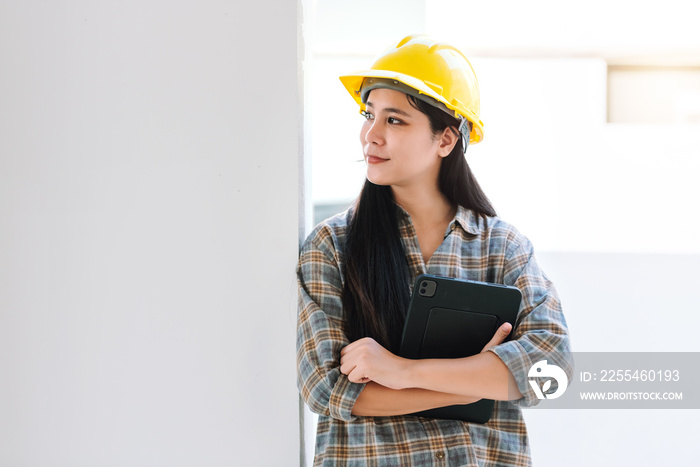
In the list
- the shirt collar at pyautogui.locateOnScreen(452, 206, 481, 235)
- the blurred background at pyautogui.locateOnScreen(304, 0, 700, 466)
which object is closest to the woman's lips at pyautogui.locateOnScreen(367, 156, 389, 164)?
the shirt collar at pyautogui.locateOnScreen(452, 206, 481, 235)

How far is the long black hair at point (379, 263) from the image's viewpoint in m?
1.28

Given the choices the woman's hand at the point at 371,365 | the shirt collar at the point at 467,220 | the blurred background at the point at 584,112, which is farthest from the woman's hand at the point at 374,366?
the blurred background at the point at 584,112

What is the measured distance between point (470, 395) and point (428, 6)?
179cm

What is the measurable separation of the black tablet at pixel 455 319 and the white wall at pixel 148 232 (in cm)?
30

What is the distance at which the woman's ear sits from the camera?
1384mm

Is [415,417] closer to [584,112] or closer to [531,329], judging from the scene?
[531,329]

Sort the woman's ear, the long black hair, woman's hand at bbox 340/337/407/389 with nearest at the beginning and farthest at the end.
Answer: woman's hand at bbox 340/337/407/389 < the long black hair < the woman's ear

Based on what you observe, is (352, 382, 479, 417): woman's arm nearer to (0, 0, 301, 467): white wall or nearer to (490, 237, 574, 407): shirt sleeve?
(490, 237, 574, 407): shirt sleeve

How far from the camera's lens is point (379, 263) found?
1.31 meters

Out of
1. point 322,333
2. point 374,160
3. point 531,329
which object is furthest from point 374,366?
point 374,160

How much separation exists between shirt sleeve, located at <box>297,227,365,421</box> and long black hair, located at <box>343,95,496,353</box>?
0.12ft

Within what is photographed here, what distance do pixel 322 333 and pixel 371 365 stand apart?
0.40 feet

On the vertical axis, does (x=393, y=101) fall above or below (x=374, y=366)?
above

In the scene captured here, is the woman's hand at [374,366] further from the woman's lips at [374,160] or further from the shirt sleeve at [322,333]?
the woman's lips at [374,160]
